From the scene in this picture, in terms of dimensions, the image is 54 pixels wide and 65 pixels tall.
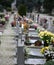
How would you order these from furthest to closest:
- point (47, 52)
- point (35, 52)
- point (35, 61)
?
point (35, 52) → point (35, 61) → point (47, 52)

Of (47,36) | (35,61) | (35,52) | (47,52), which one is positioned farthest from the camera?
(35,52)

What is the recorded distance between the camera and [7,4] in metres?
82.5

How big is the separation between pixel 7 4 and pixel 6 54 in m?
70.0

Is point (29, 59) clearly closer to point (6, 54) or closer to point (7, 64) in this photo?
point (7, 64)

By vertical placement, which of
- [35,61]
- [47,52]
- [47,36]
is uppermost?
[47,36]

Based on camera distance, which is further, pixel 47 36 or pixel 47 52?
pixel 47 36

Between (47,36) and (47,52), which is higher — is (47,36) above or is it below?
above

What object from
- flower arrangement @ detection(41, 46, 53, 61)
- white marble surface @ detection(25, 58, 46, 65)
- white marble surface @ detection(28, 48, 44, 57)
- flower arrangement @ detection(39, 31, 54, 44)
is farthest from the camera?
white marble surface @ detection(28, 48, 44, 57)

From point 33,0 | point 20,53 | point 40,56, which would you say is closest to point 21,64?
point 20,53

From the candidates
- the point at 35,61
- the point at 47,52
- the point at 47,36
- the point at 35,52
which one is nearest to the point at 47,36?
the point at 47,36

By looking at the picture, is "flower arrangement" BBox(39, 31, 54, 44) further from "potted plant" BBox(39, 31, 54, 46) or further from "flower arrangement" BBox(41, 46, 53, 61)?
"flower arrangement" BBox(41, 46, 53, 61)

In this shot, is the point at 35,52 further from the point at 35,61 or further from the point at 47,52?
the point at 47,52

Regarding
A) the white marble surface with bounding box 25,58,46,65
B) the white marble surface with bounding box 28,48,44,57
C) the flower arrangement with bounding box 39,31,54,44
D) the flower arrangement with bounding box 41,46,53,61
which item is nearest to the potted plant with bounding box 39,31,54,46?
the flower arrangement with bounding box 39,31,54,44

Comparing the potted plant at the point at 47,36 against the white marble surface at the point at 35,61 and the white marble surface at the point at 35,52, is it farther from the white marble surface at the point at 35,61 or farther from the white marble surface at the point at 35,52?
the white marble surface at the point at 35,61
